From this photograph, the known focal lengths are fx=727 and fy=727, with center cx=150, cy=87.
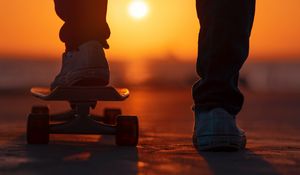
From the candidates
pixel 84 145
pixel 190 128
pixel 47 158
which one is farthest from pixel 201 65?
pixel 190 128

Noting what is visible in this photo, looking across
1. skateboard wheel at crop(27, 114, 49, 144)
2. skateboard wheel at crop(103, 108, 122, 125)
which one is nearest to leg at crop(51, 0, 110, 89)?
skateboard wheel at crop(27, 114, 49, 144)

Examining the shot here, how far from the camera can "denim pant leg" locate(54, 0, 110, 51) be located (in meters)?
3.06

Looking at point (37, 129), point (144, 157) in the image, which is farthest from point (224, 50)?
point (37, 129)

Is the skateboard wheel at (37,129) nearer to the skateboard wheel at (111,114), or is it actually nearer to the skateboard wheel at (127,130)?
the skateboard wheel at (127,130)

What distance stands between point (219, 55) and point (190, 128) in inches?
58.5

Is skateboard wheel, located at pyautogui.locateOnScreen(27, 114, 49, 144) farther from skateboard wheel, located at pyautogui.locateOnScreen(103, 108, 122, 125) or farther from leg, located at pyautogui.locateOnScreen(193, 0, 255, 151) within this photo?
skateboard wheel, located at pyautogui.locateOnScreen(103, 108, 122, 125)

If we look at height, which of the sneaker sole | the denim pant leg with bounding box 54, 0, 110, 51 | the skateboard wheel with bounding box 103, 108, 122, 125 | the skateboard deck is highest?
the denim pant leg with bounding box 54, 0, 110, 51

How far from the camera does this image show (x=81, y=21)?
10.1 feet

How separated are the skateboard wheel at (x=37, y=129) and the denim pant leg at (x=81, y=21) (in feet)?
1.36

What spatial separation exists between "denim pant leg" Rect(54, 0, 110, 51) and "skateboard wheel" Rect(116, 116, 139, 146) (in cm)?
46

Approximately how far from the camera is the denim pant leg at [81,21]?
10.0 ft

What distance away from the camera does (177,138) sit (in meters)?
3.37

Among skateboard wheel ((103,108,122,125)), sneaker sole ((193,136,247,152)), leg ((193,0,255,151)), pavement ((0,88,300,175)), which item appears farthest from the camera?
skateboard wheel ((103,108,122,125))

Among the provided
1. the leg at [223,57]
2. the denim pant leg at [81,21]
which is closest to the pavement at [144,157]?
→ the leg at [223,57]
